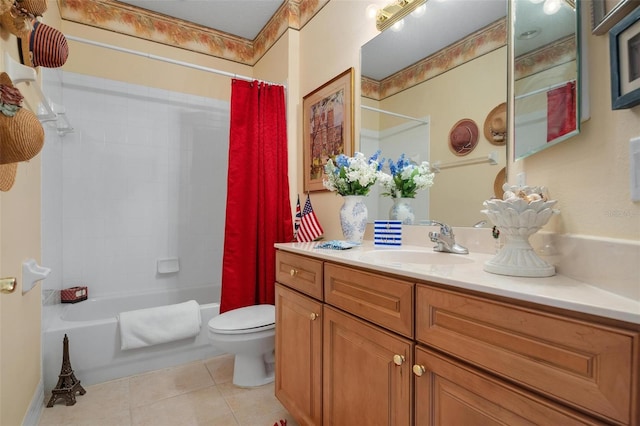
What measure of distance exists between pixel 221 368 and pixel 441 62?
7.40 feet

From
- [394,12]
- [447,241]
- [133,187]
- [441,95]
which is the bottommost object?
[447,241]

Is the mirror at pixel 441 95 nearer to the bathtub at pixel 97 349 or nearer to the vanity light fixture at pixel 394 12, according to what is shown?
the vanity light fixture at pixel 394 12

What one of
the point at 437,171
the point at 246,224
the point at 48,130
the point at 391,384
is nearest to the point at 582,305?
the point at 391,384

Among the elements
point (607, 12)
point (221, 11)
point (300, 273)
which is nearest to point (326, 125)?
point (300, 273)

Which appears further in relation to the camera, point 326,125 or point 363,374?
point 326,125

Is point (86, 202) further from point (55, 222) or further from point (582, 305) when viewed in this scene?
point (582, 305)

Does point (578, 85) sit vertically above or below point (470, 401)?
above

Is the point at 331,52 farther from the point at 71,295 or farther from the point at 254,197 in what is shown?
the point at 71,295

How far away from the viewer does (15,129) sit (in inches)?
31.4

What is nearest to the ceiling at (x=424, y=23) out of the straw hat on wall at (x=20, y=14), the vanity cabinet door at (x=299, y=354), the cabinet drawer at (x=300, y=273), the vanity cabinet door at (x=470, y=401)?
the vanity cabinet door at (x=470, y=401)

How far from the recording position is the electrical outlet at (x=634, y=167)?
633mm

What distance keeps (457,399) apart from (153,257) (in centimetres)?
268

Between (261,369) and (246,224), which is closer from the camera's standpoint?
(261,369)

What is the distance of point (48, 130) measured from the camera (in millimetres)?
2061
